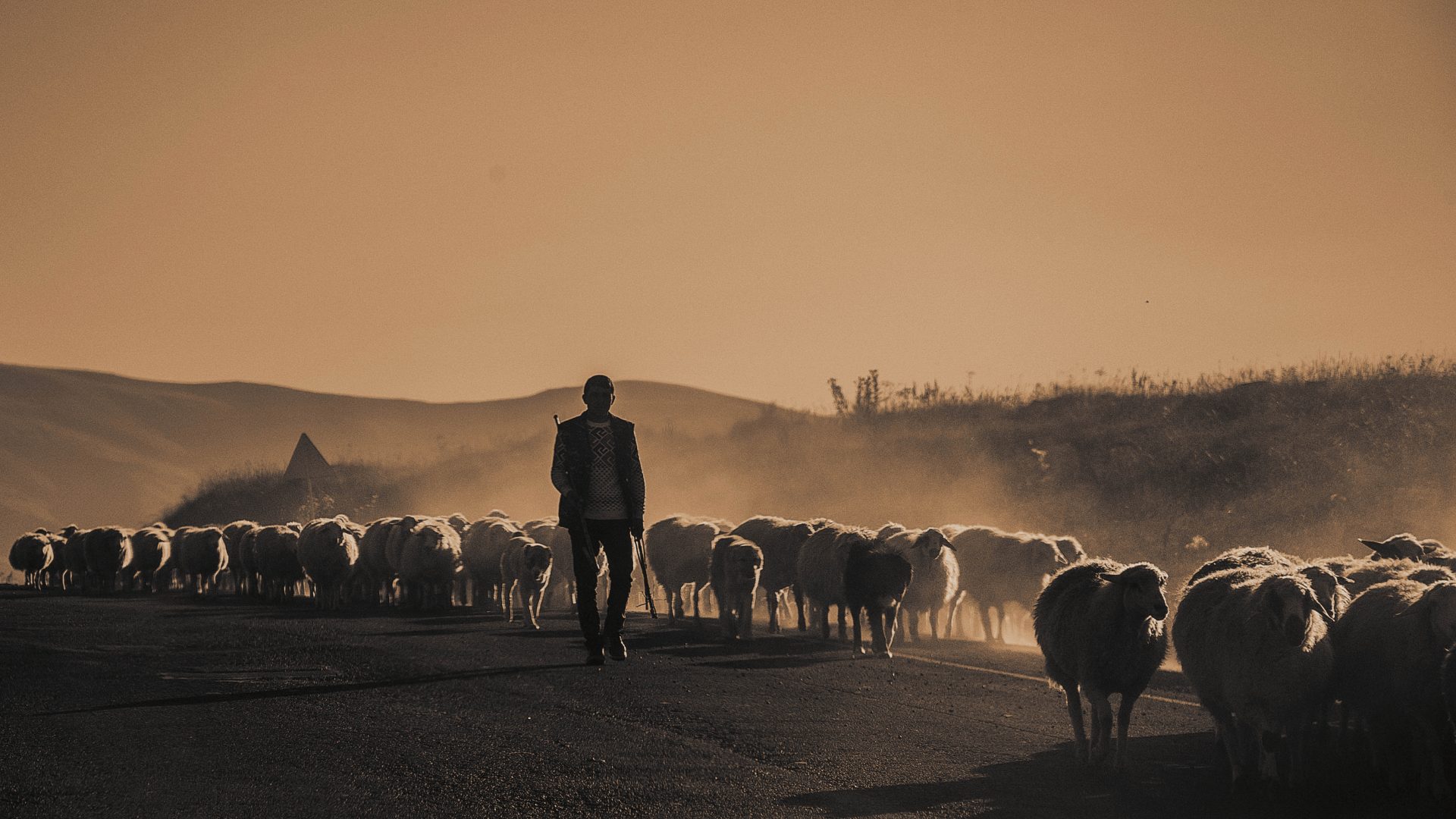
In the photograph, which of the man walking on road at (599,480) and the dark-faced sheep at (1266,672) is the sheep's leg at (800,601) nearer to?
the man walking on road at (599,480)

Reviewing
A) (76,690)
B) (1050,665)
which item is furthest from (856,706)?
(76,690)

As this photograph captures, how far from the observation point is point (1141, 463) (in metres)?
31.8

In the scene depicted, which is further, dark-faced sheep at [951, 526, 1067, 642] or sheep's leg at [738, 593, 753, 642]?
dark-faced sheep at [951, 526, 1067, 642]

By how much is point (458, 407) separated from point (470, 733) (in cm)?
13921

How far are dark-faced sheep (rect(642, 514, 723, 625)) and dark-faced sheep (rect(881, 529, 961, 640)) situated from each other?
3458 millimetres

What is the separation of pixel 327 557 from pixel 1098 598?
21.2m

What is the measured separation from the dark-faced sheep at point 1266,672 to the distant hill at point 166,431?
299 feet

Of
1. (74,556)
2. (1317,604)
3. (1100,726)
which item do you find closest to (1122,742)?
(1100,726)

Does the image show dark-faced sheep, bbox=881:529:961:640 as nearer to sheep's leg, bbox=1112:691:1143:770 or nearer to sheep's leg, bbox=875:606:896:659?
sheep's leg, bbox=875:606:896:659

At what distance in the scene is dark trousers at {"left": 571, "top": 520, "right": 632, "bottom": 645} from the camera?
30.8 feet

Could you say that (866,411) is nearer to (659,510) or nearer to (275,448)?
(659,510)

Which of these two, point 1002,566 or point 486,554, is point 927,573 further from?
point 486,554

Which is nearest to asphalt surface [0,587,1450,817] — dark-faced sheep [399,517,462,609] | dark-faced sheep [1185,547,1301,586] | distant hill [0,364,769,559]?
dark-faced sheep [1185,547,1301,586]

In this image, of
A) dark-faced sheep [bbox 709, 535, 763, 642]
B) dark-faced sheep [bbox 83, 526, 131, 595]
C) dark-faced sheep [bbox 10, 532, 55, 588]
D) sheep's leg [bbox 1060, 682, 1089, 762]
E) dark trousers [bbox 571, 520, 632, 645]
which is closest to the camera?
sheep's leg [bbox 1060, 682, 1089, 762]
